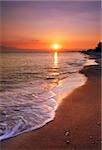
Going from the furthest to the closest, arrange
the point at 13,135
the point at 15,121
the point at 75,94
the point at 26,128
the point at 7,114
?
the point at 75,94
the point at 7,114
the point at 15,121
the point at 26,128
the point at 13,135

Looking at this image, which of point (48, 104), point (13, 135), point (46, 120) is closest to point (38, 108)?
point (48, 104)

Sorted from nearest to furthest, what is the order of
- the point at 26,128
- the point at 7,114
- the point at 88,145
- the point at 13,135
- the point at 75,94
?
the point at 88,145
the point at 13,135
the point at 26,128
the point at 7,114
the point at 75,94

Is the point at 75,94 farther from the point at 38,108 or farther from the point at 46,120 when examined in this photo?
the point at 46,120

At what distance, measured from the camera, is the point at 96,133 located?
7.52 meters

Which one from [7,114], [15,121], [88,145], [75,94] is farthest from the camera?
[75,94]

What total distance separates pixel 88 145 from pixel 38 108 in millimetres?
4048

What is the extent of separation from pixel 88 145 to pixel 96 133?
825 millimetres

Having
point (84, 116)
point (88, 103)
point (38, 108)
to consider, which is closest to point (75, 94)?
point (88, 103)

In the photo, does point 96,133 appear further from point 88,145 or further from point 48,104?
point 48,104

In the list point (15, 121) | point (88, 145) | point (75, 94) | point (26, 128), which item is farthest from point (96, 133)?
point (75, 94)

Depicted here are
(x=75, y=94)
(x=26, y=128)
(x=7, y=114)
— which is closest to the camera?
(x=26, y=128)

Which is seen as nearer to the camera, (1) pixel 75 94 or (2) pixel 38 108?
(2) pixel 38 108

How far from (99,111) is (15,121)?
2.93 metres

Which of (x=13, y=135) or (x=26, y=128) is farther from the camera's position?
(x=26, y=128)
